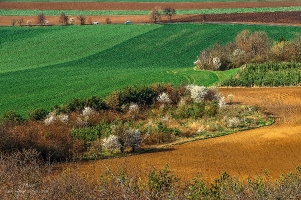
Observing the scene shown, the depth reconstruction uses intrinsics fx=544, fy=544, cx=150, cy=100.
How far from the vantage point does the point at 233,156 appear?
36.6 m

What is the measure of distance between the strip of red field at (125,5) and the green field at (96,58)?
2859 cm

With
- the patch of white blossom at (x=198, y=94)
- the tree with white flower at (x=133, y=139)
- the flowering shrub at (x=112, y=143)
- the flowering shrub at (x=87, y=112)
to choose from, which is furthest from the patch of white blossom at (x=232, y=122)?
the flowering shrub at (x=87, y=112)

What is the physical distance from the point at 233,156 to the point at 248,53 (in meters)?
42.8

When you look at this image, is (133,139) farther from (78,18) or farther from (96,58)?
(78,18)

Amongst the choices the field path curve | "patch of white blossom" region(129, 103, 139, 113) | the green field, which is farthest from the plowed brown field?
the field path curve

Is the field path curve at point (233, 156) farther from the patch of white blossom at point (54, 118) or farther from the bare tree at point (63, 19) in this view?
the bare tree at point (63, 19)

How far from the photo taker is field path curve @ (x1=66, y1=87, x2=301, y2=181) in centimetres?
3303

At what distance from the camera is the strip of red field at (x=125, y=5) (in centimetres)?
14000

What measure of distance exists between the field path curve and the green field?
19647mm

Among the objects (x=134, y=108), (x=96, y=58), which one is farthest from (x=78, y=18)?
(x=134, y=108)

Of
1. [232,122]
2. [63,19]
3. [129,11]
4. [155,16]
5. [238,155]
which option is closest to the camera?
[238,155]

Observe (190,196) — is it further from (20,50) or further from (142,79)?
(20,50)

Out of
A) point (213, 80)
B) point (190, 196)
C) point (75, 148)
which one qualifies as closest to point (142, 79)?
point (213, 80)

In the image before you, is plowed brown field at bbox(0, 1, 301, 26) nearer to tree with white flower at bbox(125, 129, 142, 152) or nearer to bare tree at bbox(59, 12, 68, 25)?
bare tree at bbox(59, 12, 68, 25)
